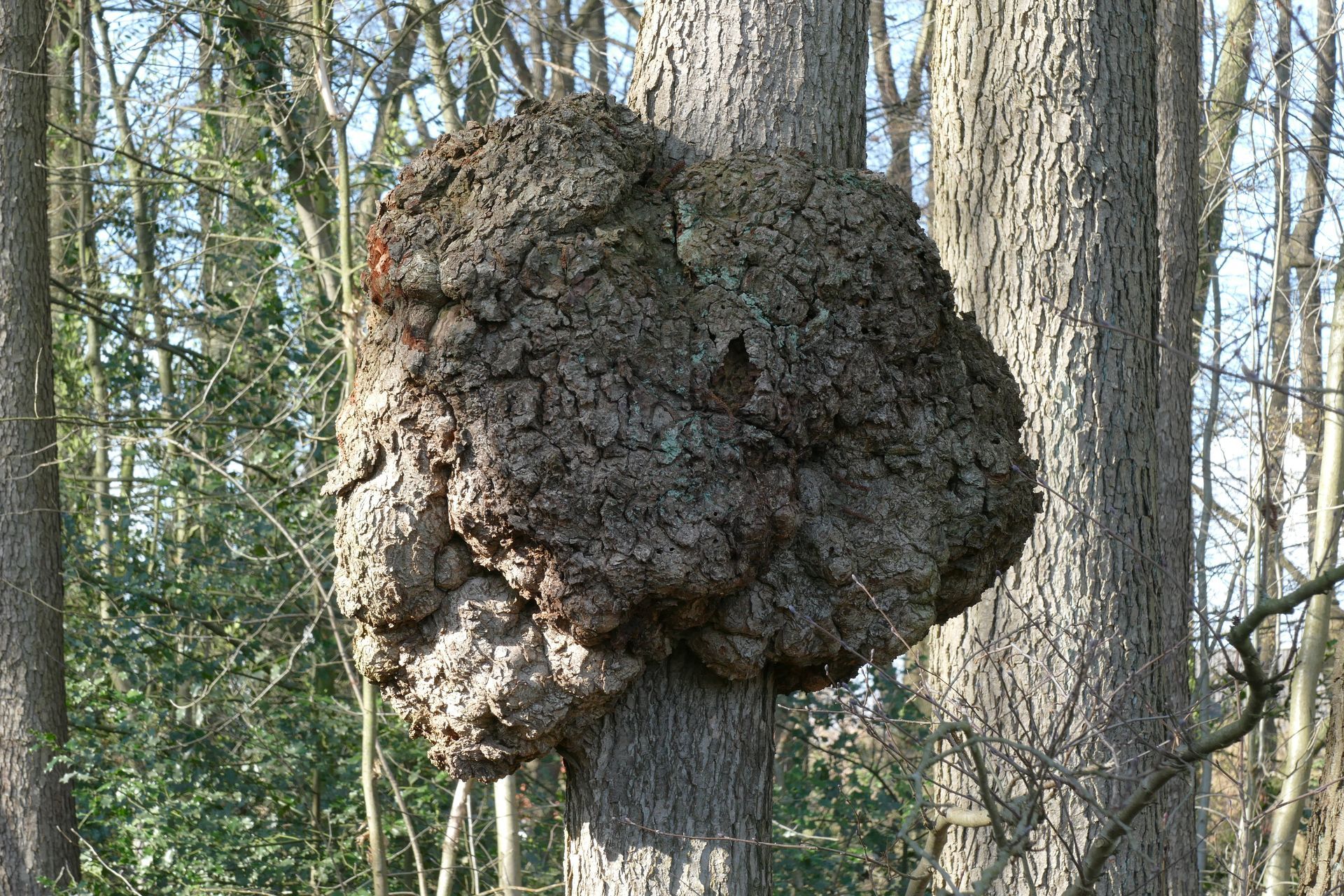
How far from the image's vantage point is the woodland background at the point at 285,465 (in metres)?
6.25

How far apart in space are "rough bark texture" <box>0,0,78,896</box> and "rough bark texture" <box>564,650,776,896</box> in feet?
15.1

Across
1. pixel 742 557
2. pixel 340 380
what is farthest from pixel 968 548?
pixel 340 380

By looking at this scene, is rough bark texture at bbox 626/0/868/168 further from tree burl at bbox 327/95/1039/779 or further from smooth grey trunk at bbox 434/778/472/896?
smooth grey trunk at bbox 434/778/472/896

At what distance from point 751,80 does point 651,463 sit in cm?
113

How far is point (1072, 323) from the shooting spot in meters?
4.30

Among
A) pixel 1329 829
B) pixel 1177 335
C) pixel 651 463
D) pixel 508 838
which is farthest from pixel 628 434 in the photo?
pixel 1177 335

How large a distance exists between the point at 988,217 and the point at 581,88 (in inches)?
222

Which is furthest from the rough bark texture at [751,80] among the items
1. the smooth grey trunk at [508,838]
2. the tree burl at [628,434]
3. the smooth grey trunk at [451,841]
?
the smooth grey trunk at [451,841]

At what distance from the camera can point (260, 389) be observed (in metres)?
7.74

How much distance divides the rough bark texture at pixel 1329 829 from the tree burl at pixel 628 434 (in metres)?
1.64

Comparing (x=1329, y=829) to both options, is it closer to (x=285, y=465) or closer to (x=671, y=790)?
(x=671, y=790)

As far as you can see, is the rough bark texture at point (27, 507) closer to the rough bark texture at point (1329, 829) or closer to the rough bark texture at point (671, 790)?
the rough bark texture at point (671, 790)

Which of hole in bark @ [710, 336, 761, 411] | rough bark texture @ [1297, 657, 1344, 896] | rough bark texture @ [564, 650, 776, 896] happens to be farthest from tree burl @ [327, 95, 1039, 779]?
rough bark texture @ [1297, 657, 1344, 896]

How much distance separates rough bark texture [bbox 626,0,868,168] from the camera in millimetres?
2918
